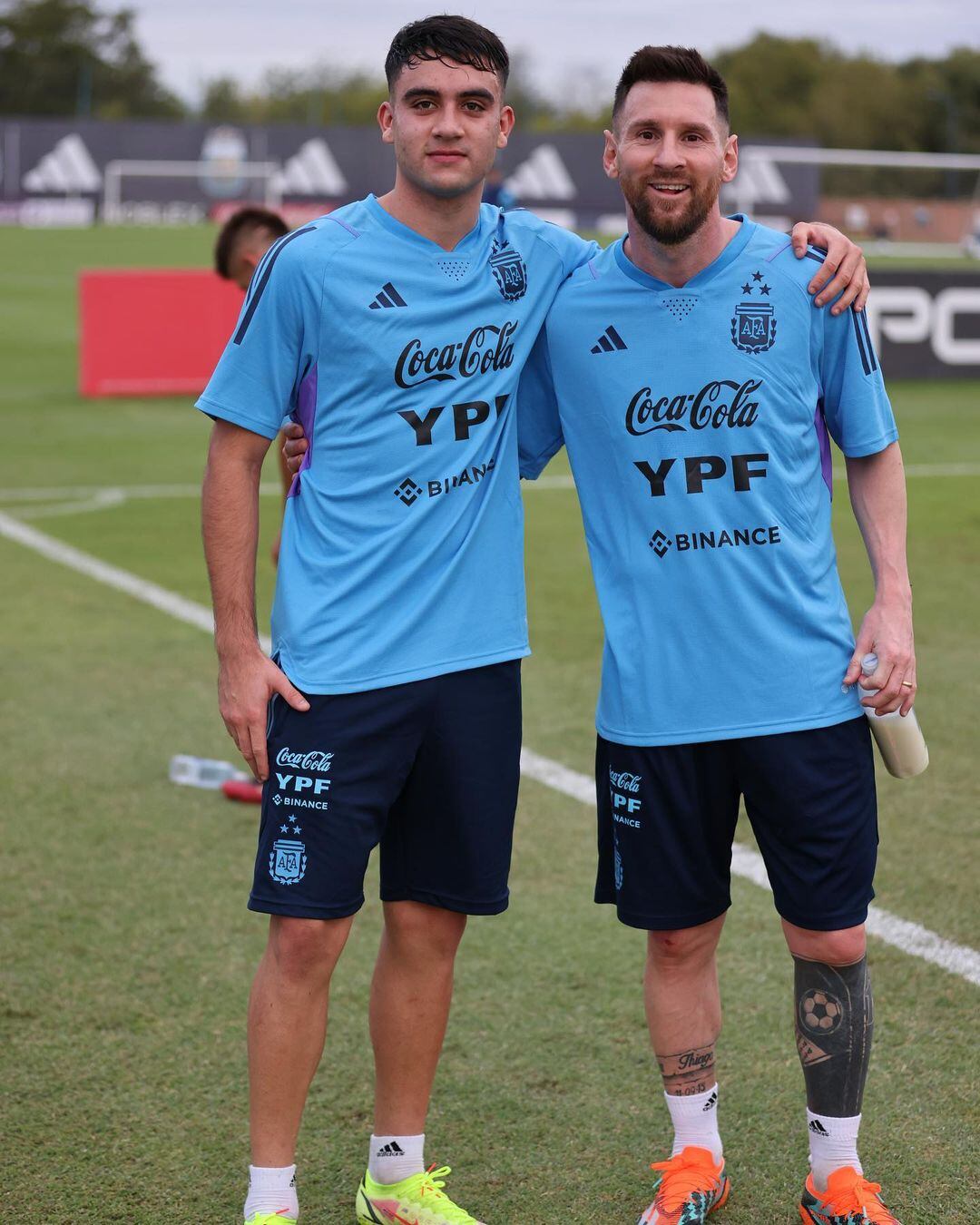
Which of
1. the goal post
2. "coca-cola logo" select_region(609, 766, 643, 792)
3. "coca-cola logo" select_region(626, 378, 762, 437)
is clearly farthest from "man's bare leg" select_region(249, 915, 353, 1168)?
the goal post

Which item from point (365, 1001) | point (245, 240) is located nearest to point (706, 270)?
point (365, 1001)

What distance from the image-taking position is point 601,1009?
13.5 ft

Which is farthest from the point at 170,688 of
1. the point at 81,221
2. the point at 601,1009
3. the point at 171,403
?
the point at 81,221

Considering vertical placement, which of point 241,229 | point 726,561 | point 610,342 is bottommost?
point 726,561

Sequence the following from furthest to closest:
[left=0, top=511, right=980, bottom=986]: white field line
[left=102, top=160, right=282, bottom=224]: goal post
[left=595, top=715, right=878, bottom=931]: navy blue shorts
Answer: [left=102, top=160, right=282, bottom=224]: goal post
[left=0, top=511, right=980, bottom=986]: white field line
[left=595, top=715, right=878, bottom=931]: navy blue shorts

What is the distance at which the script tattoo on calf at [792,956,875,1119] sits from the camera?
10.3 ft

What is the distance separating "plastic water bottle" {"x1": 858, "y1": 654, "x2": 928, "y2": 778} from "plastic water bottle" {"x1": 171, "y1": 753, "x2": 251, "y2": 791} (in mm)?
3109

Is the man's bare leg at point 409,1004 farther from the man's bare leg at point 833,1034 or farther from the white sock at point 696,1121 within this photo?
the man's bare leg at point 833,1034

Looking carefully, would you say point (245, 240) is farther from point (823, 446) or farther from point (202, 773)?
point (823, 446)

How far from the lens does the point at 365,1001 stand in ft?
13.8

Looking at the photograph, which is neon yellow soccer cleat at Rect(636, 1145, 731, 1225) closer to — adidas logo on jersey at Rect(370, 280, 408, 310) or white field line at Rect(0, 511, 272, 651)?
adidas logo on jersey at Rect(370, 280, 408, 310)

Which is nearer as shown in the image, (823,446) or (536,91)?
(823,446)

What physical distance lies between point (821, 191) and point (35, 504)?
1351 inches

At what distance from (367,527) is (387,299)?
0.42 meters
